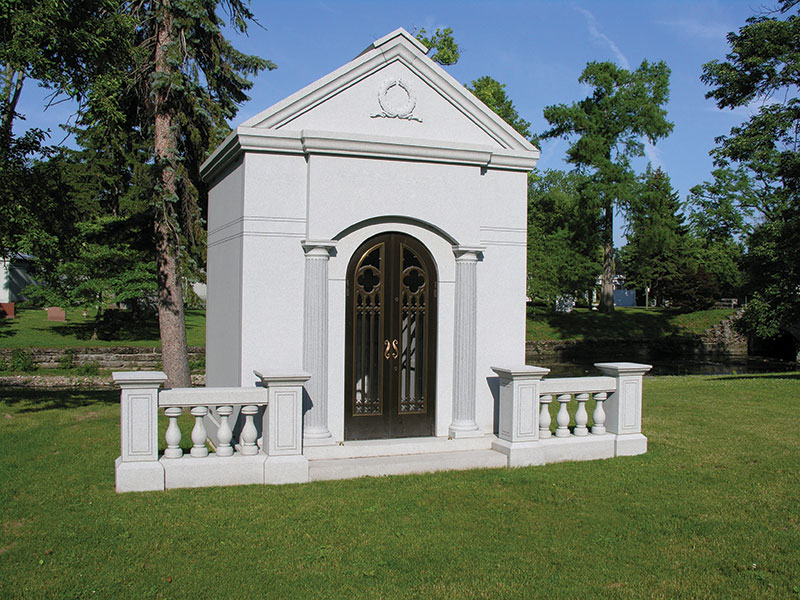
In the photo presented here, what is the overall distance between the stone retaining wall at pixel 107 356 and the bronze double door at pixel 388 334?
59.5ft

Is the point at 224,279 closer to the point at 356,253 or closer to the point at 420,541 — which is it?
the point at 356,253

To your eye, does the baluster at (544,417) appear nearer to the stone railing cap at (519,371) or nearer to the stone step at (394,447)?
the stone railing cap at (519,371)

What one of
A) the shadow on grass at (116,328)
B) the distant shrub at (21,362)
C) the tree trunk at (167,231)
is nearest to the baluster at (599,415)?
the tree trunk at (167,231)

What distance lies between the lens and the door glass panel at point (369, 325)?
8.31 metres

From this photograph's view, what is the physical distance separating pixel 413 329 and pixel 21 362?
19.1 m

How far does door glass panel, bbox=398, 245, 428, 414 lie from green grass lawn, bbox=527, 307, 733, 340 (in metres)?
28.4

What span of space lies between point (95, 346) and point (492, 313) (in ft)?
67.6

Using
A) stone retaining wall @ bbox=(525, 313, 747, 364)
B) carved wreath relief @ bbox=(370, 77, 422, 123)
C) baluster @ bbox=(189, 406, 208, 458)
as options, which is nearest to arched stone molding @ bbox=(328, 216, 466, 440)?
carved wreath relief @ bbox=(370, 77, 422, 123)

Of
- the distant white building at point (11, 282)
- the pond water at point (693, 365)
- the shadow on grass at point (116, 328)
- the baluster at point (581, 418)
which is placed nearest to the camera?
the baluster at point (581, 418)

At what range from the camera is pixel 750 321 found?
28.1m

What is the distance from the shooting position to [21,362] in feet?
75.1

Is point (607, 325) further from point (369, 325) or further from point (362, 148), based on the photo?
point (362, 148)

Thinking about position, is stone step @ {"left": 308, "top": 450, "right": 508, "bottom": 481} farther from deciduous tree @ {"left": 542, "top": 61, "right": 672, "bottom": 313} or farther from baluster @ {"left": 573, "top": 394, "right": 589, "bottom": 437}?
deciduous tree @ {"left": 542, "top": 61, "right": 672, "bottom": 313}

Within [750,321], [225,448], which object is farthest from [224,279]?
[750,321]
